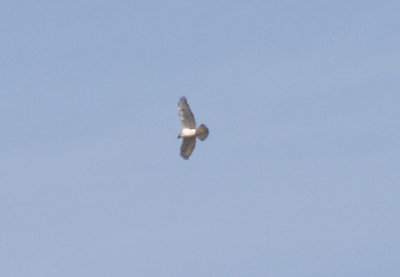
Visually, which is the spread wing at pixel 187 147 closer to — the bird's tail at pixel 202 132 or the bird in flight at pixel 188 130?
the bird in flight at pixel 188 130

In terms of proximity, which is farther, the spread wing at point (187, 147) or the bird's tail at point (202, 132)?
the spread wing at point (187, 147)

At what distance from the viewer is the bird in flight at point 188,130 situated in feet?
470

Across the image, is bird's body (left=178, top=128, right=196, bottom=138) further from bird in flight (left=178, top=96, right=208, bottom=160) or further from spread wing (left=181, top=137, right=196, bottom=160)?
spread wing (left=181, top=137, right=196, bottom=160)

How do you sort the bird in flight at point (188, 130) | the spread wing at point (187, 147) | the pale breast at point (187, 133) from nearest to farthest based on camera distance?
1. the bird in flight at point (188, 130)
2. the pale breast at point (187, 133)
3. the spread wing at point (187, 147)

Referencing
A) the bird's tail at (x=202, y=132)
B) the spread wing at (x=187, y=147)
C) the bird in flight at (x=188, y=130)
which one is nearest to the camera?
the bird's tail at (x=202, y=132)

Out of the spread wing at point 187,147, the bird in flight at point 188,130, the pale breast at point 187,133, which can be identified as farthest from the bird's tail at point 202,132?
the spread wing at point 187,147

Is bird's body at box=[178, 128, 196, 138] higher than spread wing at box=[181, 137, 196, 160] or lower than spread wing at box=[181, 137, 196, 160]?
higher

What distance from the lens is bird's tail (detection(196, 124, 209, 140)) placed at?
143125 mm

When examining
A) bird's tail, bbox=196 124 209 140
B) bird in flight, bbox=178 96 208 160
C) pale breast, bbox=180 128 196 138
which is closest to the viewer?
bird's tail, bbox=196 124 209 140

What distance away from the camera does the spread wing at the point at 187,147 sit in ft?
473

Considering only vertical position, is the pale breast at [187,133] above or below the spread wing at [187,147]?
above

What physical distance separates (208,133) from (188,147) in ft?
6.22

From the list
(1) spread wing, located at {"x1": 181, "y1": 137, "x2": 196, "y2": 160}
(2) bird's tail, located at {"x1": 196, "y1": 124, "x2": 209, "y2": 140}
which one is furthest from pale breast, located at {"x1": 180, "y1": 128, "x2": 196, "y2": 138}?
(1) spread wing, located at {"x1": 181, "y1": 137, "x2": 196, "y2": 160}

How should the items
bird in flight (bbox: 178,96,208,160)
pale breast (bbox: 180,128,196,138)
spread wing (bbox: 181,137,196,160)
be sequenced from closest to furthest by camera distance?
bird in flight (bbox: 178,96,208,160) → pale breast (bbox: 180,128,196,138) → spread wing (bbox: 181,137,196,160)
